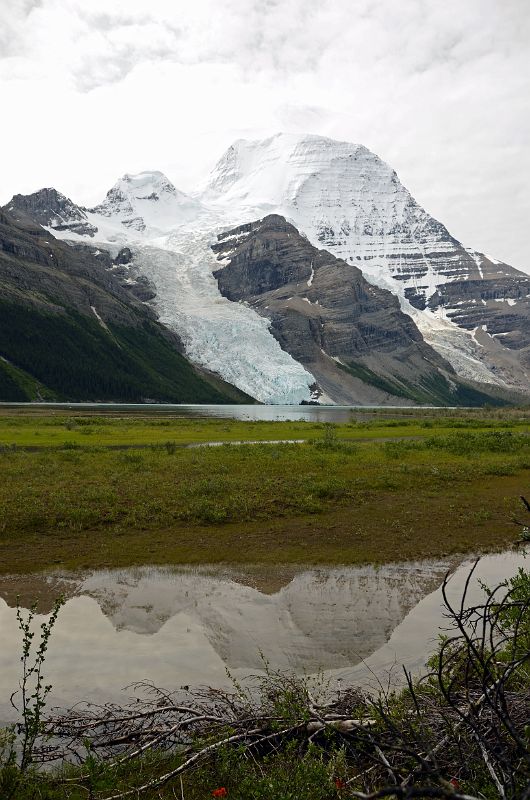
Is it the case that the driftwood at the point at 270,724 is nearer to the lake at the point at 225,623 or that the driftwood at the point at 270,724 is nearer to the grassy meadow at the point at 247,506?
the lake at the point at 225,623

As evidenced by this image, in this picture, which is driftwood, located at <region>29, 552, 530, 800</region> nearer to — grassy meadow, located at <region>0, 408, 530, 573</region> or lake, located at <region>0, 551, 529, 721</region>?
lake, located at <region>0, 551, 529, 721</region>

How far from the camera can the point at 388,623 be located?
12.7m

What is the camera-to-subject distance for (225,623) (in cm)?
1236

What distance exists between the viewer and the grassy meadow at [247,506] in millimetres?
18781

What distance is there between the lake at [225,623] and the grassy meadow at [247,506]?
1.65 m

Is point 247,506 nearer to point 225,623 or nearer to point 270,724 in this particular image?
point 225,623

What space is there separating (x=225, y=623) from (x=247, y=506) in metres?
11.3

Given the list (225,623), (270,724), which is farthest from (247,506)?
(270,724)

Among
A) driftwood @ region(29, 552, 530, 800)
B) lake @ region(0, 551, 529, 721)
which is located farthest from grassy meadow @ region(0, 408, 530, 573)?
driftwood @ region(29, 552, 530, 800)

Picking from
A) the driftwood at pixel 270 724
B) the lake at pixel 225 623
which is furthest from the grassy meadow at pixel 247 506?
the driftwood at pixel 270 724

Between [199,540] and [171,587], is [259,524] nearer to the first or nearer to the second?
[199,540]

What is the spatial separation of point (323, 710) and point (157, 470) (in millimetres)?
25156

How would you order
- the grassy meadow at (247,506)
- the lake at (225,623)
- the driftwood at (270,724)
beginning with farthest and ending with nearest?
the grassy meadow at (247,506) < the lake at (225,623) < the driftwood at (270,724)

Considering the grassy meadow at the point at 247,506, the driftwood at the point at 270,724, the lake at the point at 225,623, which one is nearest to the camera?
the driftwood at the point at 270,724
